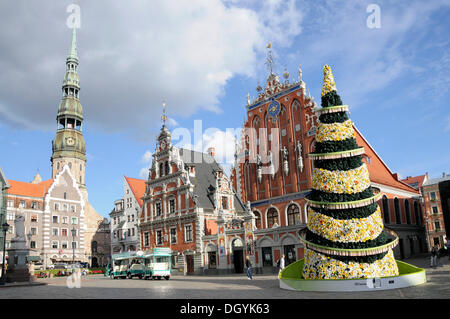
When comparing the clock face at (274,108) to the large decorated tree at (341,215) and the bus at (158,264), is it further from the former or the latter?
the large decorated tree at (341,215)

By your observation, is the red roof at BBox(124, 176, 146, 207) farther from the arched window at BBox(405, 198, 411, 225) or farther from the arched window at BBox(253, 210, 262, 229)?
the arched window at BBox(405, 198, 411, 225)

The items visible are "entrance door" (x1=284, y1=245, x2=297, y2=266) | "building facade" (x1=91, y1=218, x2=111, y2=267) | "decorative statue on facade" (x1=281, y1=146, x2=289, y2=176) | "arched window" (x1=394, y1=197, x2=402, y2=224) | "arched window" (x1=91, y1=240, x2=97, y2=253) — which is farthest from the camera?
"arched window" (x1=91, y1=240, x2=97, y2=253)

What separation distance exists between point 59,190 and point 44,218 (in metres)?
5.70

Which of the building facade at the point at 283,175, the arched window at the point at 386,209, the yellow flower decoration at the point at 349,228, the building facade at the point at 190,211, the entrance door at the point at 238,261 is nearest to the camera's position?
the yellow flower decoration at the point at 349,228

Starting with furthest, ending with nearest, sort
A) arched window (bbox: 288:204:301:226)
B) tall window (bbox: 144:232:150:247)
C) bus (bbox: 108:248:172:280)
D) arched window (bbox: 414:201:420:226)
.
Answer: tall window (bbox: 144:232:150:247)
arched window (bbox: 414:201:420:226)
arched window (bbox: 288:204:301:226)
bus (bbox: 108:248:172:280)

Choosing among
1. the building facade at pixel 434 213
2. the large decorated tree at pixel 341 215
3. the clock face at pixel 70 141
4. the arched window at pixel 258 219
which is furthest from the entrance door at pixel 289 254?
the clock face at pixel 70 141

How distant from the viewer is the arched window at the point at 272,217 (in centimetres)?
3732

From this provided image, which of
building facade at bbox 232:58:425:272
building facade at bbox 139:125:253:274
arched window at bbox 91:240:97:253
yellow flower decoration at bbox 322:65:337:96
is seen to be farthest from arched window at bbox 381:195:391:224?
arched window at bbox 91:240:97:253

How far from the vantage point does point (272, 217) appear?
37.7 meters

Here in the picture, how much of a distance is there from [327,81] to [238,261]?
22095 millimetres

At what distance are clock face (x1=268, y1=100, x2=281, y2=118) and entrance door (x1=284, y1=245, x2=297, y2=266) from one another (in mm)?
13126

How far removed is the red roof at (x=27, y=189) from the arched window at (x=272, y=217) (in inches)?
1657

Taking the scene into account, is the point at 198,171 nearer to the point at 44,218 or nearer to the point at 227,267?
the point at 227,267

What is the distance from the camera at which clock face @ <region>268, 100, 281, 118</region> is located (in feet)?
127
